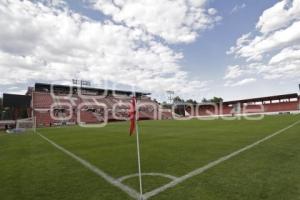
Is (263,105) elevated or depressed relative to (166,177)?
elevated

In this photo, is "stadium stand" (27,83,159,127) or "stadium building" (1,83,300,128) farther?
"stadium stand" (27,83,159,127)

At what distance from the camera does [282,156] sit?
7301 millimetres

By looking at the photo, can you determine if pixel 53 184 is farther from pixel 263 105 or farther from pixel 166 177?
pixel 263 105

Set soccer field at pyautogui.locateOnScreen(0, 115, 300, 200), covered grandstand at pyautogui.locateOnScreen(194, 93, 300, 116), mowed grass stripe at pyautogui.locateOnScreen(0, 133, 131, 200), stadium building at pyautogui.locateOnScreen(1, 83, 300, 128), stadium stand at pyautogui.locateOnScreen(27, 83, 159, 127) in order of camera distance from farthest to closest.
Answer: covered grandstand at pyautogui.locateOnScreen(194, 93, 300, 116) → stadium stand at pyautogui.locateOnScreen(27, 83, 159, 127) → stadium building at pyautogui.locateOnScreen(1, 83, 300, 128) → mowed grass stripe at pyautogui.locateOnScreen(0, 133, 131, 200) → soccer field at pyautogui.locateOnScreen(0, 115, 300, 200)

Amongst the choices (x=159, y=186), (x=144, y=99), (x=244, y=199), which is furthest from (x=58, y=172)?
(x=144, y=99)

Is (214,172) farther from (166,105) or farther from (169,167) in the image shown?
(166,105)

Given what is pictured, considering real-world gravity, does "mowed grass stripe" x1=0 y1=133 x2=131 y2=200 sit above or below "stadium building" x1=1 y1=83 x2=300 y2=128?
below

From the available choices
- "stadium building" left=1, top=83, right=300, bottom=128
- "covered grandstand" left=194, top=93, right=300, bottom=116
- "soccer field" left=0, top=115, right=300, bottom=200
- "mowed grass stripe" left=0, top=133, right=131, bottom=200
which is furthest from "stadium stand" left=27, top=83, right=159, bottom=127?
"soccer field" left=0, top=115, right=300, bottom=200

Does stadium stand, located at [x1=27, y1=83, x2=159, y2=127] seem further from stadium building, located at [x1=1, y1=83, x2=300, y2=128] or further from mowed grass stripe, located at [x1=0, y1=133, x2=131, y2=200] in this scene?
mowed grass stripe, located at [x1=0, y1=133, x2=131, y2=200]


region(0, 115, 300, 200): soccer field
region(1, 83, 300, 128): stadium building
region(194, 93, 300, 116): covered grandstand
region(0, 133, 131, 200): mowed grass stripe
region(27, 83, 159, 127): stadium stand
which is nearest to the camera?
region(0, 115, 300, 200): soccer field

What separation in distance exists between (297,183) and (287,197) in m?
0.88

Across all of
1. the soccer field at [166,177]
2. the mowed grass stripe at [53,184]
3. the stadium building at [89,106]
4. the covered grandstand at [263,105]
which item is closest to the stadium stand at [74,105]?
the stadium building at [89,106]

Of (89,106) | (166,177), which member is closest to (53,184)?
(166,177)

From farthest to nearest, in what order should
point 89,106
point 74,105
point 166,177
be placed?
1. point 89,106
2. point 74,105
3. point 166,177
